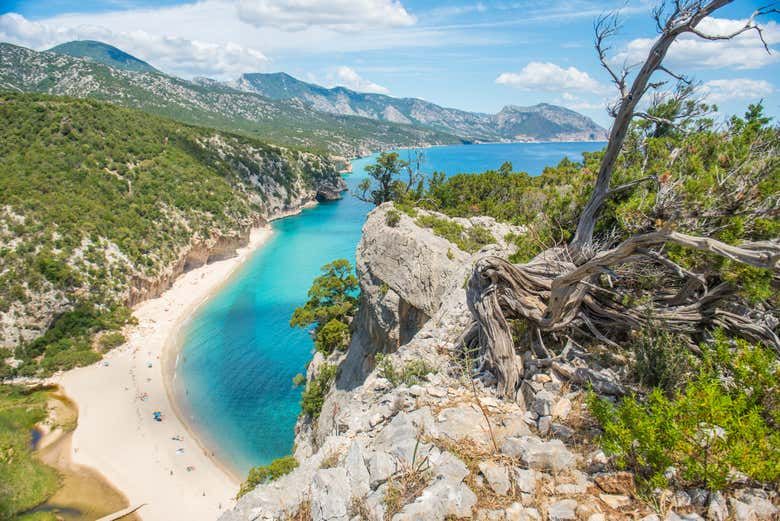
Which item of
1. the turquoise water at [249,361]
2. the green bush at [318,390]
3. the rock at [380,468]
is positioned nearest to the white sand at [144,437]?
the turquoise water at [249,361]

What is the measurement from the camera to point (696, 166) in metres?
7.64

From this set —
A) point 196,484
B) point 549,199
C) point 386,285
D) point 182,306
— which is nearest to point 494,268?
point 549,199

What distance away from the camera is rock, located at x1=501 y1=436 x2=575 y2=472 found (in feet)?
16.8

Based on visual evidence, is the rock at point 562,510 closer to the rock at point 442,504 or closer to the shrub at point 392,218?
the rock at point 442,504

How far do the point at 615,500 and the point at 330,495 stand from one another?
356 cm

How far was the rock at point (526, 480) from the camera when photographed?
4890 millimetres

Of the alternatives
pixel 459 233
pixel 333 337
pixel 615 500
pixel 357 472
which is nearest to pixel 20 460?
pixel 333 337

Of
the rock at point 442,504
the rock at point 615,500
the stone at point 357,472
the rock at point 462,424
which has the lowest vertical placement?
the stone at point 357,472

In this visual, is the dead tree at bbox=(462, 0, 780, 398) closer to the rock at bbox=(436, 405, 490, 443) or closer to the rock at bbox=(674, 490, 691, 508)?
the rock at bbox=(436, 405, 490, 443)

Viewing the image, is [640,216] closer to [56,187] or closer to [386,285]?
[386,285]

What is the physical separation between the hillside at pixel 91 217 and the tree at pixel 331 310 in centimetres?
2016

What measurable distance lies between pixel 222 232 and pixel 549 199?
56981 millimetres

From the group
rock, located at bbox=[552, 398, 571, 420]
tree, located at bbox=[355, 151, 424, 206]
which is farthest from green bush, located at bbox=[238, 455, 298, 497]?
tree, located at bbox=[355, 151, 424, 206]

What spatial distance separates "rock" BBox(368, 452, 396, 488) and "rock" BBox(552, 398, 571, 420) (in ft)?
8.67
